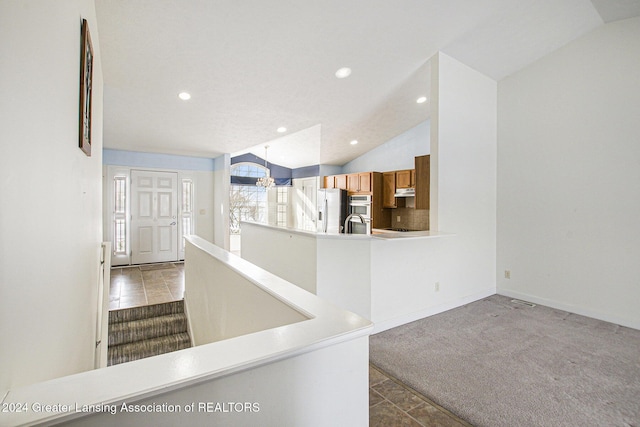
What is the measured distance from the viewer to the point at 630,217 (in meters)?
3.19

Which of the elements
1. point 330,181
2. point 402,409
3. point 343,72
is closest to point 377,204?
point 330,181

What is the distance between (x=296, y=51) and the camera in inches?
124

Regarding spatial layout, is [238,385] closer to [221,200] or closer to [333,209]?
[221,200]

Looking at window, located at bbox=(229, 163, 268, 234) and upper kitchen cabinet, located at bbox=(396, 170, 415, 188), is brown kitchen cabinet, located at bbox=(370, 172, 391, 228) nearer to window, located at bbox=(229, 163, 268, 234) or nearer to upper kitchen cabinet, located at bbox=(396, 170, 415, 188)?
upper kitchen cabinet, located at bbox=(396, 170, 415, 188)

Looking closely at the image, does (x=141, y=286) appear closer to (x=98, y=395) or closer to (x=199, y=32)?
(x=199, y=32)

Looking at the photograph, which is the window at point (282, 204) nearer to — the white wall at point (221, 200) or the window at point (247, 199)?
the window at point (247, 199)

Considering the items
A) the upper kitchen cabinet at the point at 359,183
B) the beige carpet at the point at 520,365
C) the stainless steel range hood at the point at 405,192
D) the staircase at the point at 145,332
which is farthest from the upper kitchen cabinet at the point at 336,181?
the staircase at the point at 145,332

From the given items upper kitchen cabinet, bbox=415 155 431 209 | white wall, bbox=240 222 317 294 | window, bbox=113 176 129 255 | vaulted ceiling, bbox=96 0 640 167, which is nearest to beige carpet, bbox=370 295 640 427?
white wall, bbox=240 222 317 294

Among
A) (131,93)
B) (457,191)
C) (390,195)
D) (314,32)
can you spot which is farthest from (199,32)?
(390,195)

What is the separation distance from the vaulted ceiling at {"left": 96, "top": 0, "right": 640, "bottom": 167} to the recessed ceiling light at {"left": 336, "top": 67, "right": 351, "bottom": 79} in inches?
3.9

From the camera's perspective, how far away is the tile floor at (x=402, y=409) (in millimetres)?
1773

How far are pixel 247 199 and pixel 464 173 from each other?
6.60m

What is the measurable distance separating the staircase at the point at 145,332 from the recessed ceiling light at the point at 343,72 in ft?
11.7

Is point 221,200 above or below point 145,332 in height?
above
